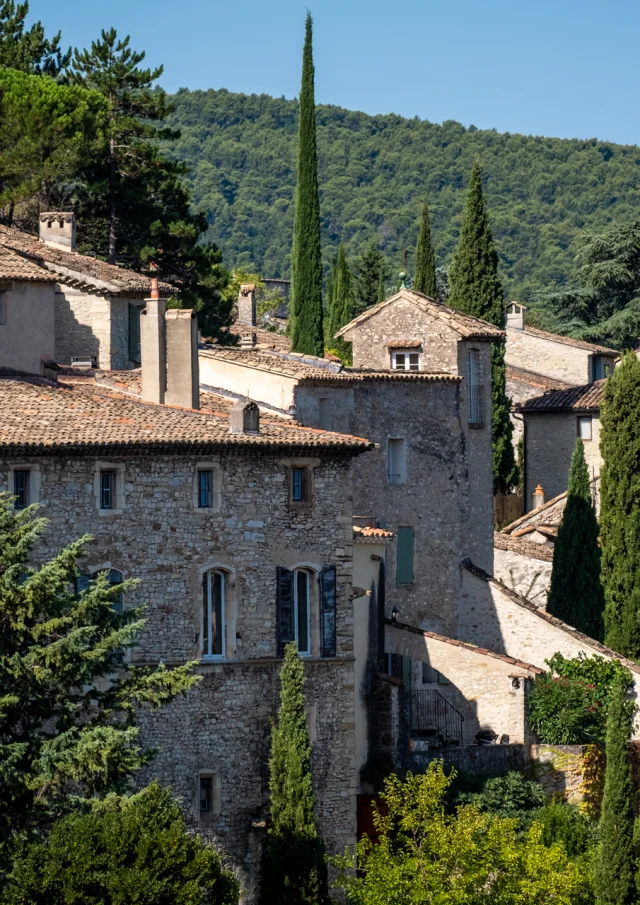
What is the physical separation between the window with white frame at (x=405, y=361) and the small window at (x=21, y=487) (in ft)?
53.6

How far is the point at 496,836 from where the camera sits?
38.8m

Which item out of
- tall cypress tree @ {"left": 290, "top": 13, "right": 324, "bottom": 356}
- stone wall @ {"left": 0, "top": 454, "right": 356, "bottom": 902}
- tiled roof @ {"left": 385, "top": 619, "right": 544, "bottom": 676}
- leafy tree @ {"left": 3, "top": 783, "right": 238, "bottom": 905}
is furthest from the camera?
tall cypress tree @ {"left": 290, "top": 13, "right": 324, "bottom": 356}

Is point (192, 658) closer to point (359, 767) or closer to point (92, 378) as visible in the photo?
point (359, 767)

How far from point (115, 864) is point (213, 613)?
876 centimetres

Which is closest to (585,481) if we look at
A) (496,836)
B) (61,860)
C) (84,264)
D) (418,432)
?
(418,432)

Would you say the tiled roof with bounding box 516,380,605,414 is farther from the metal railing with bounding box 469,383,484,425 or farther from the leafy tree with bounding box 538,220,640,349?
the leafy tree with bounding box 538,220,640,349

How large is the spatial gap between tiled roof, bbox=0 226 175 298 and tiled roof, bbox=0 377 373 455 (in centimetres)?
738

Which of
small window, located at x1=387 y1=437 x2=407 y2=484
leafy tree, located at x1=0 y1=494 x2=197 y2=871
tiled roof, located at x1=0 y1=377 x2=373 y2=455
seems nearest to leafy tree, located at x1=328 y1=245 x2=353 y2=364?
small window, located at x1=387 y1=437 x2=407 y2=484

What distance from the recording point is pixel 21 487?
3712cm

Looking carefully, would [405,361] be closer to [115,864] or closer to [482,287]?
[482,287]

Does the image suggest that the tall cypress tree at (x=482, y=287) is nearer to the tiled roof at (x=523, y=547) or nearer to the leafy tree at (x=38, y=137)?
the tiled roof at (x=523, y=547)

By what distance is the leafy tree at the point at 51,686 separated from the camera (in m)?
32.7

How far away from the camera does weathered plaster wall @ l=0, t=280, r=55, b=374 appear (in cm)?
4356

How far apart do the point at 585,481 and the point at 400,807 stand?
1805 centimetres
